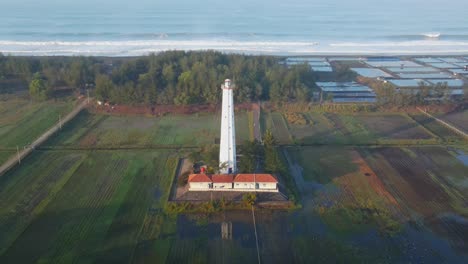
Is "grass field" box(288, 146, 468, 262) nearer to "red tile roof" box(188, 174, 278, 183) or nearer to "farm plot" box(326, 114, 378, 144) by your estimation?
"farm plot" box(326, 114, 378, 144)

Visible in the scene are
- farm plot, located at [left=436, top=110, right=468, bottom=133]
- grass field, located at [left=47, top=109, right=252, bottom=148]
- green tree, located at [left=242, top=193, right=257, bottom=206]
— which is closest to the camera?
green tree, located at [left=242, top=193, right=257, bottom=206]

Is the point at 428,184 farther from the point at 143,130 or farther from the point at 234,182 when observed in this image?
the point at 143,130

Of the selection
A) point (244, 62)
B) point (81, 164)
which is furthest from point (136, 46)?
point (81, 164)

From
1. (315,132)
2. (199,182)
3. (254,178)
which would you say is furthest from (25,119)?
(315,132)

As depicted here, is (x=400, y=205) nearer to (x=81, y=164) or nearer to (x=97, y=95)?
(x=81, y=164)

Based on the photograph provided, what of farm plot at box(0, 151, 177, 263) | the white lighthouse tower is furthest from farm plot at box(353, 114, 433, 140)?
farm plot at box(0, 151, 177, 263)

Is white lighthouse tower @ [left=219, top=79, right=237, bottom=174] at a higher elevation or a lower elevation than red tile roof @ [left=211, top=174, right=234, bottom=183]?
higher

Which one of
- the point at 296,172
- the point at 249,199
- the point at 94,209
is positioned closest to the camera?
the point at 94,209
